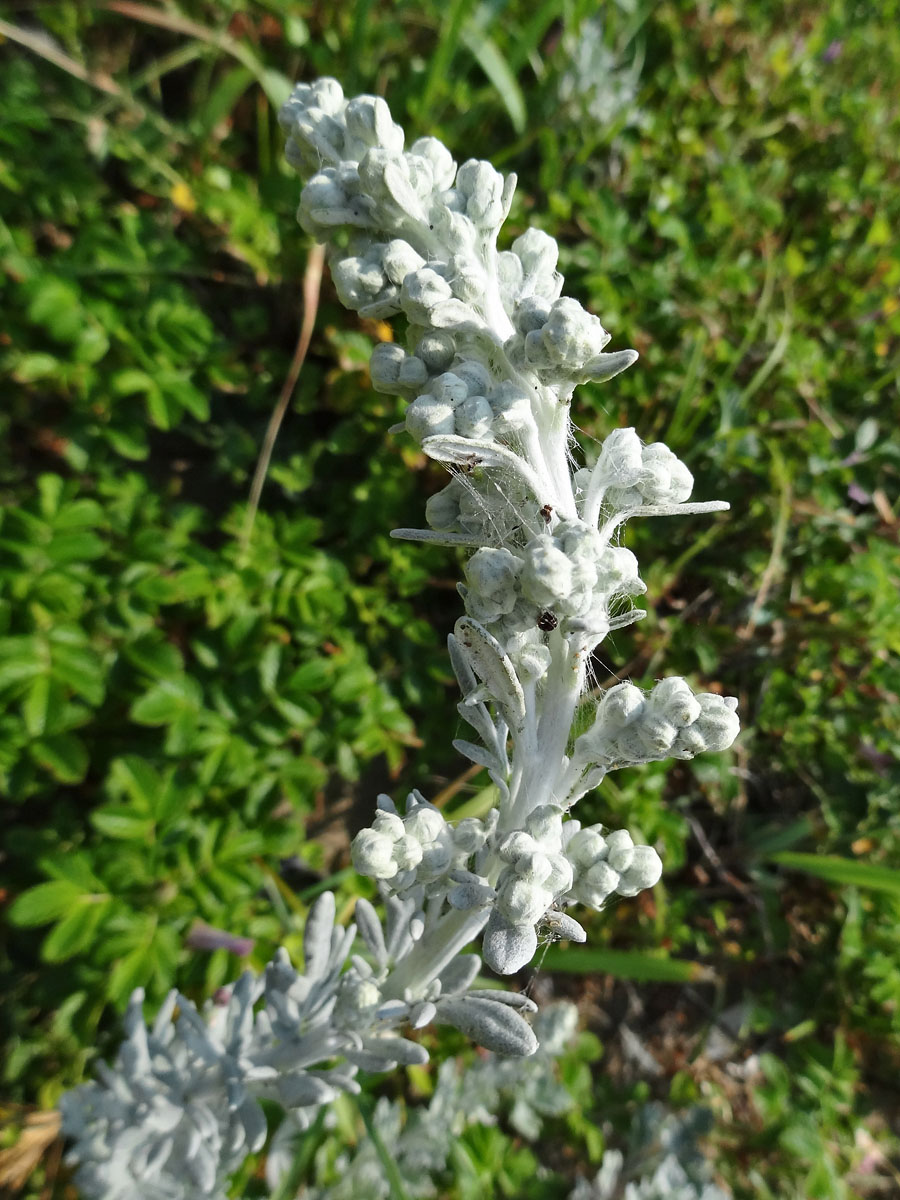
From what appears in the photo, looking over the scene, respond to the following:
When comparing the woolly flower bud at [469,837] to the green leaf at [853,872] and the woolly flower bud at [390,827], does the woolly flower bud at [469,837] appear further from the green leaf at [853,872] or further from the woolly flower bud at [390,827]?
the green leaf at [853,872]

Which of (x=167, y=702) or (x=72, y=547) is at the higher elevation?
(x=72, y=547)

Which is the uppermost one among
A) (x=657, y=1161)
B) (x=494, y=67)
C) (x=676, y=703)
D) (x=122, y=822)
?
(x=494, y=67)

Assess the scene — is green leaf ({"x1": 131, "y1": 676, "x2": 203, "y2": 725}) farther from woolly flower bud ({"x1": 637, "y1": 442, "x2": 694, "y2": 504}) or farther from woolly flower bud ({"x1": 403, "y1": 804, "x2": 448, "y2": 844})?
woolly flower bud ({"x1": 637, "y1": 442, "x2": 694, "y2": 504})

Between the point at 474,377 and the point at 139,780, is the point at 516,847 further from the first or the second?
the point at 139,780

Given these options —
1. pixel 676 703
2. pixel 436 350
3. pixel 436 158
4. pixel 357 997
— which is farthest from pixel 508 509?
pixel 357 997

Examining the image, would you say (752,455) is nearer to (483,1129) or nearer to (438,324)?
(438,324)

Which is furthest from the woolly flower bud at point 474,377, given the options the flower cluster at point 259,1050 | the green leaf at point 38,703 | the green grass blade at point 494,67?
the green grass blade at point 494,67

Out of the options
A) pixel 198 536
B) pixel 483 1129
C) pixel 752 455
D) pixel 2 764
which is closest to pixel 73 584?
pixel 2 764
